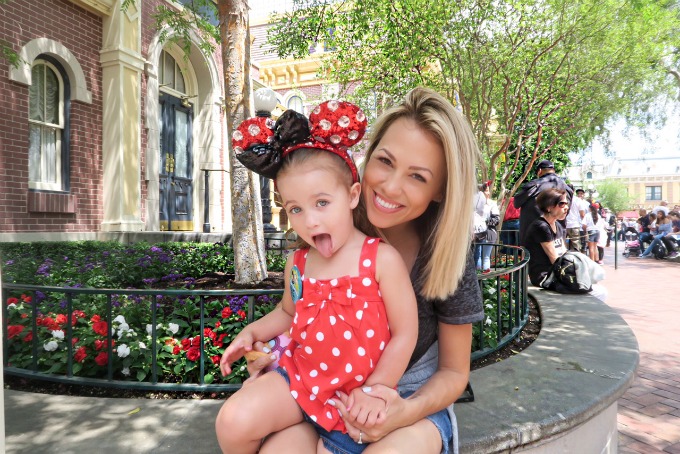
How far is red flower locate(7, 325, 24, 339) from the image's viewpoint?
10.8ft

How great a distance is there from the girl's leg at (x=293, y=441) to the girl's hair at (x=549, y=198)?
14.9 ft

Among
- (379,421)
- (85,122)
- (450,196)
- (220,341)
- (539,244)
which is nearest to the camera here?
(379,421)

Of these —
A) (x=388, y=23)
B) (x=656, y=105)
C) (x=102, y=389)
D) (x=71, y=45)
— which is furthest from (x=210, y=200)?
(x=656, y=105)

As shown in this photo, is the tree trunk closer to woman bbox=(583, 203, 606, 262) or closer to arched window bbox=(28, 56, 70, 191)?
arched window bbox=(28, 56, 70, 191)

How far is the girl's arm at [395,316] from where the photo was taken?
135 cm

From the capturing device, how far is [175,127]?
12.1m

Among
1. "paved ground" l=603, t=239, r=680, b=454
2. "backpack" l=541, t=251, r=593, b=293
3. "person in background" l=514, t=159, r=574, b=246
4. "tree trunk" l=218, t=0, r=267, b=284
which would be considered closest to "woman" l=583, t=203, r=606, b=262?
"paved ground" l=603, t=239, r=680, b=454

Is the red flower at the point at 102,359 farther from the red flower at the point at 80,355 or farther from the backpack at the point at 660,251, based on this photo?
the backpack at the point at 660,251

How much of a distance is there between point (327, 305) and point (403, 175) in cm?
51

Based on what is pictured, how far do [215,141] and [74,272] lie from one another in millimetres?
7864

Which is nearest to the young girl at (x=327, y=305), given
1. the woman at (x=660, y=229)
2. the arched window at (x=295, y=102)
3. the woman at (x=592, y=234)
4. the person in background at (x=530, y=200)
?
the person in background at (x=530, y=200)

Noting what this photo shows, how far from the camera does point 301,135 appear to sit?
1506 mm

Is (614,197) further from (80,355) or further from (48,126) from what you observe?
(80,355)

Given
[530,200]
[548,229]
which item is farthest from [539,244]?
[530,200]
